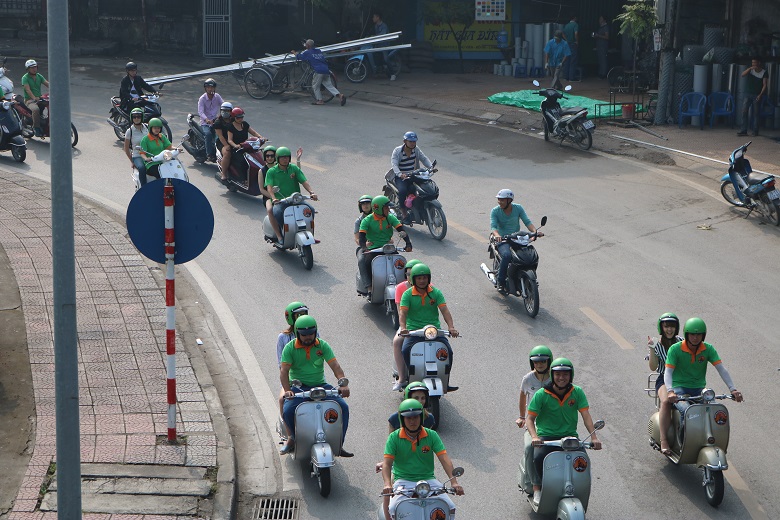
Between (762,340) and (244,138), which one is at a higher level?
(244,138)

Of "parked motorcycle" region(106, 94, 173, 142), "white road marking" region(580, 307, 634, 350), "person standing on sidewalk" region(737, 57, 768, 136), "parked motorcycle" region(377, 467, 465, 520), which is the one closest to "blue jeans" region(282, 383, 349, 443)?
"parked motorcycle" region(377, 467, 465, 520)

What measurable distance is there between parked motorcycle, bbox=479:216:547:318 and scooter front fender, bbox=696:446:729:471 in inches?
169

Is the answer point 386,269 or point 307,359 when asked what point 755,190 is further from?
point 307,359

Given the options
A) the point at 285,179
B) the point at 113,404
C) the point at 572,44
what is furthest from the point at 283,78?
the point at 113,404

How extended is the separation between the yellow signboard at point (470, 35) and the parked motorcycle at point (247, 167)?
1496 cm

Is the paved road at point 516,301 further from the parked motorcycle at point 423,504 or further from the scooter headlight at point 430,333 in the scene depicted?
the parked motorcycle at point 423,504

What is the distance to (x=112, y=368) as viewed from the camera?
36.8 ft

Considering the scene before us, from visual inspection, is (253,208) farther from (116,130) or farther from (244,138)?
(116,130)

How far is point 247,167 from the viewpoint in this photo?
60.6 ft

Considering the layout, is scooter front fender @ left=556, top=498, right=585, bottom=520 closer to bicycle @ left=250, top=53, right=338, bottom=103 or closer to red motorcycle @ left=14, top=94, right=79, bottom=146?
red motorcycle @ left=14, top=94, right=79, bottom=146

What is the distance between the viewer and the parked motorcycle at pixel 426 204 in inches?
645

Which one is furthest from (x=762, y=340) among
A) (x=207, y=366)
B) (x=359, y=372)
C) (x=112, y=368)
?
(x=112, y=368)

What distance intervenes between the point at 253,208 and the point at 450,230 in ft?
11.5

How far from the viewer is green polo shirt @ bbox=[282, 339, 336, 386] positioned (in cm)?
970
